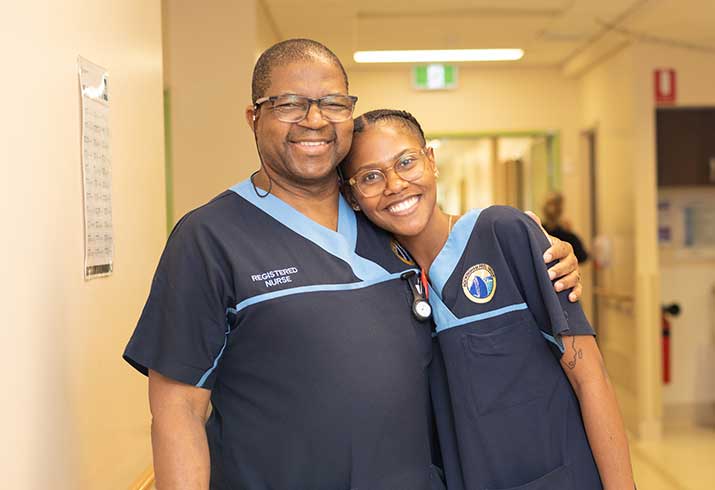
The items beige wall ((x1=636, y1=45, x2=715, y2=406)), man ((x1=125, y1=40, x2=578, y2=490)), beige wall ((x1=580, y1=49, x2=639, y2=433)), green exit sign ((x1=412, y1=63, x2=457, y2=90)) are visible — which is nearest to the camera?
man ((x1=125, y1=40, x2=578, y2=490))

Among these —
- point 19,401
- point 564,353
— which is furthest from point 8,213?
point 564,353

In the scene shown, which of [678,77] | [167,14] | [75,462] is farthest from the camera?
[678,77]

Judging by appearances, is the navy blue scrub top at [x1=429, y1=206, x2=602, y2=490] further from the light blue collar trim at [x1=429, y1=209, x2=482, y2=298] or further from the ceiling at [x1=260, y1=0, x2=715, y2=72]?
the ceiling at [x1=260, y1=0, x2=715, y2=72]

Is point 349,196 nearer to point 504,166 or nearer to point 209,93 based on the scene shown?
point 209,93

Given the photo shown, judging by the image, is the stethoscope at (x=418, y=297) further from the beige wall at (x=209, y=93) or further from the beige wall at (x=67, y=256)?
the beige wall at (x=209, y=93)

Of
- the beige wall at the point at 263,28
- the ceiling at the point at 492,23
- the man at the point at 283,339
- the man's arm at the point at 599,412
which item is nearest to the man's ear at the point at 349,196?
the man at the point at 283,339

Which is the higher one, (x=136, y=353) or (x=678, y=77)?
(x=678, y=77)

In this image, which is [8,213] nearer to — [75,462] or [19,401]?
[19,401]

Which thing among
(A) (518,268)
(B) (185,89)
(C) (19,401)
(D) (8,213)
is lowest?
(C) (19,401)

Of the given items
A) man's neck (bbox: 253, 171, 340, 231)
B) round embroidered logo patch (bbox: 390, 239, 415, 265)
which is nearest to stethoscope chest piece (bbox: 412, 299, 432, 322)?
round embroidered logo patch (bbox: 390, 239, 415, 265)

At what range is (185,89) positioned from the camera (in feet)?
13.5

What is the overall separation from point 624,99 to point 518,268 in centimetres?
426

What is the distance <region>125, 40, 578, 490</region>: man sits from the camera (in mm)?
1377

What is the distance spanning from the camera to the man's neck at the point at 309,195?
5.12ft
